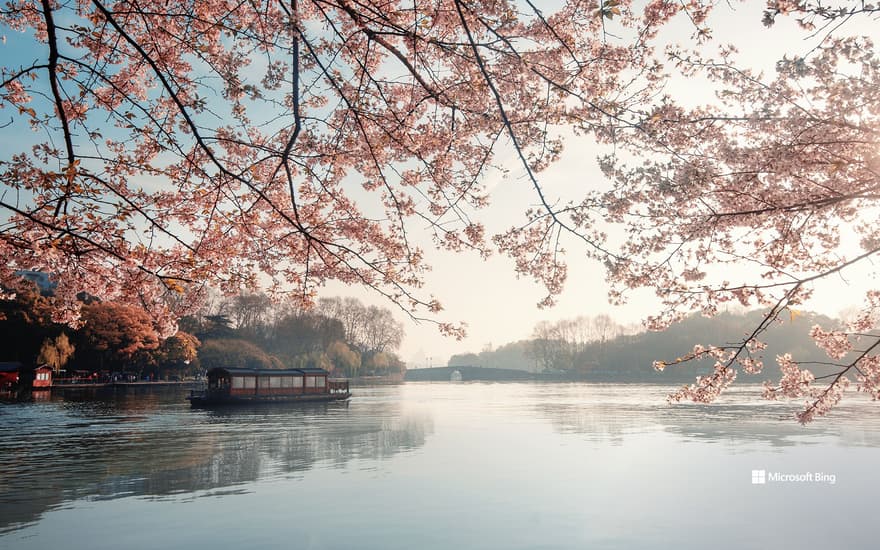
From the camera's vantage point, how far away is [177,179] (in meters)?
7.60

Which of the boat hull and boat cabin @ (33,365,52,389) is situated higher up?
boat cabin @ (33,365,52,389)

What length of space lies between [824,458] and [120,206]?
24.2m

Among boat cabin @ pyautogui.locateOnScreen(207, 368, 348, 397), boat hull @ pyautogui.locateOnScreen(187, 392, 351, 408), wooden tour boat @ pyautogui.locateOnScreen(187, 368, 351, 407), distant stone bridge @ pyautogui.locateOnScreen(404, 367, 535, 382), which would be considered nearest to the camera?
boat hull @ pyautogui.locateOnScreen(187, 392, 351, 408)

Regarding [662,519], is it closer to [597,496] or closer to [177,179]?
[597,496]

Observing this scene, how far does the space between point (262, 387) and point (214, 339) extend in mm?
38611

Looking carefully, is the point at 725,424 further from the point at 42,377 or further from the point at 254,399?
the point at 42,377

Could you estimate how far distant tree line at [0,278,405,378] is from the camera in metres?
59.7

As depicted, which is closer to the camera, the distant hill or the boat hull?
the boat hull

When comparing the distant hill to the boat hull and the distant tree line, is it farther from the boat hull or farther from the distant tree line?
the boat hull

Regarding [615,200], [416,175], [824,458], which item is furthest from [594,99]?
[824,458]

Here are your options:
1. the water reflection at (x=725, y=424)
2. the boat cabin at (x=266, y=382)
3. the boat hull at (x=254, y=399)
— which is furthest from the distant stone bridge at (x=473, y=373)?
the water reflection at (x=725, y=424)

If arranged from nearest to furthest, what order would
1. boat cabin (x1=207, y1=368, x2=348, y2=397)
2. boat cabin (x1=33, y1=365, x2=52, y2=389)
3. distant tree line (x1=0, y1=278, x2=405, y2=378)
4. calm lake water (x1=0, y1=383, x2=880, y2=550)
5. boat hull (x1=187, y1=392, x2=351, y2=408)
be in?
calm lake water (x1=0, y1=383, x2=880, y2=550), boat hull (x1=187, y1=392, x2=351, y2=408), boat cabin (x1=207, y1=368, x2=348, y2=397), boat cabin (x1=33, y1=365, x2=52, y2=389), distant tree line (x1=0, y1=278, x2=405, y2=378)

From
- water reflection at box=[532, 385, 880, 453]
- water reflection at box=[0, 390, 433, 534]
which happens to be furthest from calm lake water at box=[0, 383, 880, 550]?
water reflection at box=[532, 385, 880, 453]

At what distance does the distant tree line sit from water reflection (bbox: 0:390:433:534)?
5.22m
